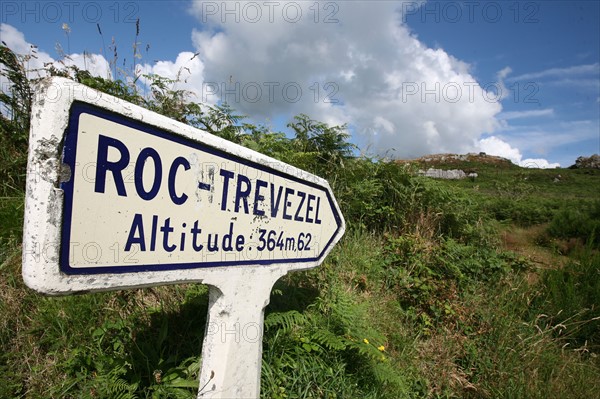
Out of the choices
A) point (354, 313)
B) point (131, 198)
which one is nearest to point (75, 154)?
point (131, 198)

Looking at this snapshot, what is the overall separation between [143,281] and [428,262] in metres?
3.07

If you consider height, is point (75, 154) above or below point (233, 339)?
above

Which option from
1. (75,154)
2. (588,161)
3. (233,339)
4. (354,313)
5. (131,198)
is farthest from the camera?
(588,161)

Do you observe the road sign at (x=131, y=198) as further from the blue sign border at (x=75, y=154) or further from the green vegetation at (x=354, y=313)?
the green vegetation at (x=354, y=313)

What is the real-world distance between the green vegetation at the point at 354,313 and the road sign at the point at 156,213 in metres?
0.57

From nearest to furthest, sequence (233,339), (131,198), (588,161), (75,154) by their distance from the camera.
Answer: (75,154), (131,198), (233,339), (588,161)

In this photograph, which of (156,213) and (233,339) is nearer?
(156,213)

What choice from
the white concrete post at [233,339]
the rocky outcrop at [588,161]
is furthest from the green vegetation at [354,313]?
the rocky outcrop at [588,161]

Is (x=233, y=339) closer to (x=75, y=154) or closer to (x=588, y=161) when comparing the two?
(x=75, y=154)

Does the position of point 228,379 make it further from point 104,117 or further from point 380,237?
point 380,237

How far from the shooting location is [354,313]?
2.17 meters

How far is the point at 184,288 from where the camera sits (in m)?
2.10

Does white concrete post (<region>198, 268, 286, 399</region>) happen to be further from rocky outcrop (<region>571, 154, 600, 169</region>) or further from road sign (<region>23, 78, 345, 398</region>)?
rocky outcrop (<region>571, 154, 600, 169</region>)

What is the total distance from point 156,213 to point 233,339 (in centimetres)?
52
